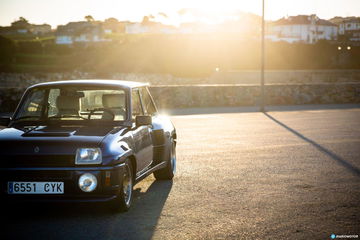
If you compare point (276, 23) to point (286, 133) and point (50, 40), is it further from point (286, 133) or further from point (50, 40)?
point (286, 133)

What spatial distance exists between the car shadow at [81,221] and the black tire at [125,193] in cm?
8

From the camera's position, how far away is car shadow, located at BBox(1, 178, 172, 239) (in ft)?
18.3

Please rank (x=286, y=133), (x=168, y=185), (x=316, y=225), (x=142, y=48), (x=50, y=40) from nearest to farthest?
(x=316, y=225) → (x=168, y=185) → (x=286, y=133) → (x=142, y=48) → (x=50, y=40)

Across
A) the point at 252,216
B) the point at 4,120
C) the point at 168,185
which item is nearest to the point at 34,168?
the point at 4,120

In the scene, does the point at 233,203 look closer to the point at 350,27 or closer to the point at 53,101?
the point at 53,101

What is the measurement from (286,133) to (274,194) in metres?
9.07

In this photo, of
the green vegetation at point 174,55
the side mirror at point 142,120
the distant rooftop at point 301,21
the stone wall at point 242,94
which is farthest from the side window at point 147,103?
the distant rooftop at point 301,21

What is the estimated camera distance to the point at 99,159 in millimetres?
6172

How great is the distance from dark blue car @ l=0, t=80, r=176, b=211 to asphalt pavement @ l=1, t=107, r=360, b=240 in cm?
33

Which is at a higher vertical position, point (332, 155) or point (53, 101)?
point (53, 101)

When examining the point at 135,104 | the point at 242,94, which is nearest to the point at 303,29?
the point at 242,94

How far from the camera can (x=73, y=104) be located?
24.0 ft

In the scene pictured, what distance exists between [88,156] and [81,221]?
66cm

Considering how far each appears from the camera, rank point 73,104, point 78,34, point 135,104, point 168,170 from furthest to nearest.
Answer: point 78,34
point 168,170
point 135,104
point 73,104
